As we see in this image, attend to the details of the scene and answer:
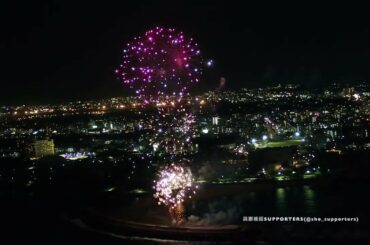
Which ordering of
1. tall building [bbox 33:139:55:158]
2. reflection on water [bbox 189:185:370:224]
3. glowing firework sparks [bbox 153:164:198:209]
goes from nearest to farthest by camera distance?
reflection on water [bbox 189:185:370:224] → glowing firework sparks [bbox 153:164:198:209] → tall building [bbox 33:139:55:158]

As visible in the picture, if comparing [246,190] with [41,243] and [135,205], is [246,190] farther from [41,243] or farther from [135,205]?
[41,243]

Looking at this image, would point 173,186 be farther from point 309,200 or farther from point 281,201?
point 309,200

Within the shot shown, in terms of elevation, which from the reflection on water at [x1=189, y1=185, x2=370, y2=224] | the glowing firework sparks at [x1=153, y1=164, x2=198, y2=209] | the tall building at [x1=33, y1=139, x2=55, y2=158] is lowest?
the reflection on water at [x1=189, y1=185, x2=370, y2=224]

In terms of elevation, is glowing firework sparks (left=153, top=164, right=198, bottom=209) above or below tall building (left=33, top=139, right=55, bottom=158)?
below

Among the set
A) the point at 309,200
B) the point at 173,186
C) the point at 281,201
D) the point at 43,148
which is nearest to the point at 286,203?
the point at 281,201

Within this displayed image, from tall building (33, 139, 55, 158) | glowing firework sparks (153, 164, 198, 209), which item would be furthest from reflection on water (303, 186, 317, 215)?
tall building (33, 139, 55, 158)

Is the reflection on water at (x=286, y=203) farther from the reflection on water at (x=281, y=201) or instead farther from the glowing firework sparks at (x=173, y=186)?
the glowing firework sparks at (x=173, y=186)

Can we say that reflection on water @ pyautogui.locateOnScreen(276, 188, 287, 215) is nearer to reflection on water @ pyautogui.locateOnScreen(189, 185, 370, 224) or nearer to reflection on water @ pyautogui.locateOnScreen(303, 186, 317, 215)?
reflection on water @ pyautogui.locateOnScreen(189, 185, 370, 224)

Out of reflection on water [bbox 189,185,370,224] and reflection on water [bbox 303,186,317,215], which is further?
reflection on water [bbox 303,186,317,215]
